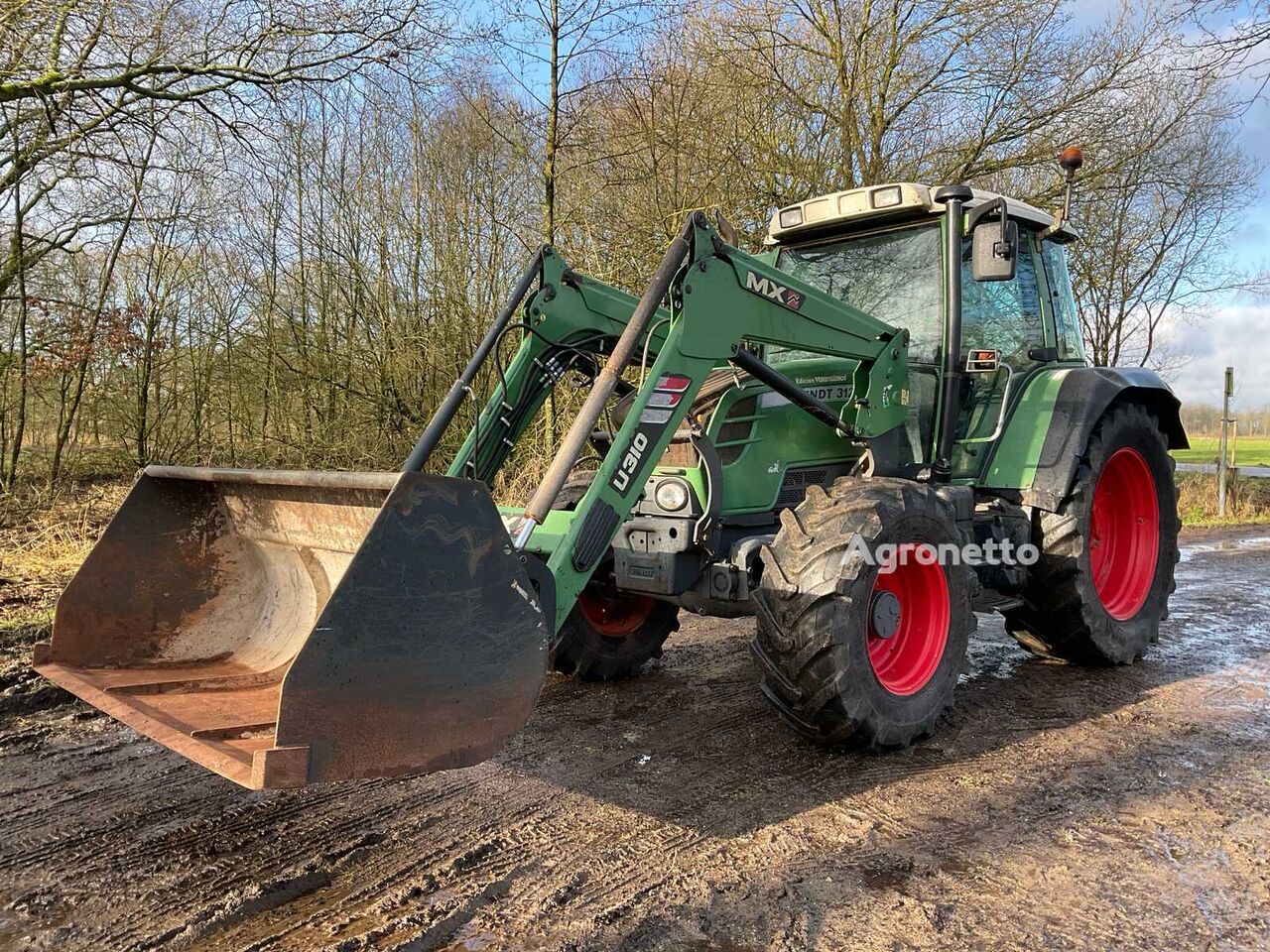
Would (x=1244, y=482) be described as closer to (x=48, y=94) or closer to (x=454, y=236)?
(x=454, y=236)

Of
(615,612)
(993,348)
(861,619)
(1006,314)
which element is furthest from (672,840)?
(1006,314)

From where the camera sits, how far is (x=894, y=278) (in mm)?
4602

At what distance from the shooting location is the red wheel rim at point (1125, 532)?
5.21m

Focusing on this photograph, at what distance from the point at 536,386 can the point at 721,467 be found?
901mm

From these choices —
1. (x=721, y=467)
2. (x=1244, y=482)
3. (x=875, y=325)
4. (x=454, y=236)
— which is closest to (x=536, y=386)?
(x=721, y=467)

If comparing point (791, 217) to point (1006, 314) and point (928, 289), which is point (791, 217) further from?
point (1006, 314)

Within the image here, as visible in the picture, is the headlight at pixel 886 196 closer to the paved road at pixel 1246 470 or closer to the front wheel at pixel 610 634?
the front wheel at pixel 610 634

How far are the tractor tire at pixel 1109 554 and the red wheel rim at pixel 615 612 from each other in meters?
2.06

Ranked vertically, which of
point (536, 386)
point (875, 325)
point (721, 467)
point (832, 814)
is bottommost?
point (832, 814)

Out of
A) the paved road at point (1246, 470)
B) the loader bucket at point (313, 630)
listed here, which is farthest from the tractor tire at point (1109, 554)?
the paved road at point (1246, 470)

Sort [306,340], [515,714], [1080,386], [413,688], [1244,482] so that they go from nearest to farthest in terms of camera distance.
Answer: [413,688]
[515,714]
[1080,386]
[306,340]
[1244,482]

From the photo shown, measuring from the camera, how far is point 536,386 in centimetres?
388

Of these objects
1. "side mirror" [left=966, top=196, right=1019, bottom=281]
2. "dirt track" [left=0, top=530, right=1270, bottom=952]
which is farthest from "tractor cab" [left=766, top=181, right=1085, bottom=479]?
"dirt track" [left=0, top=530, right=1270, bottom=952]

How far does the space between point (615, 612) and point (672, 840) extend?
1.89m
